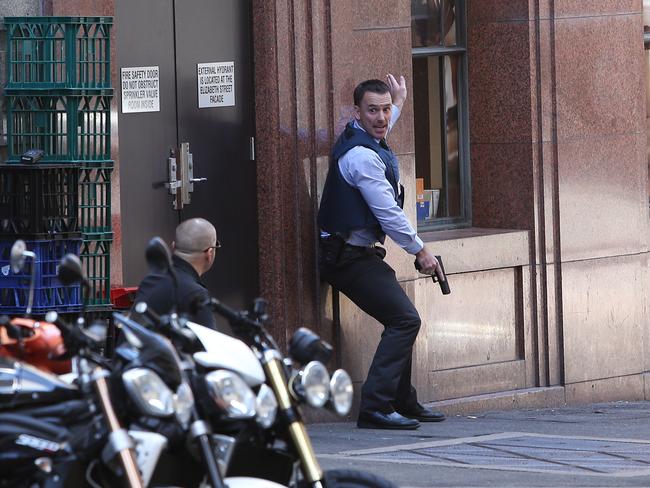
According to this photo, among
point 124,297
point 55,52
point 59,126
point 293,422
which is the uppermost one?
point 55,52

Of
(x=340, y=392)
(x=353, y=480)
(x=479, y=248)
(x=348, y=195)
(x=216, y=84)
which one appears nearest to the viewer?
(x=340, y=392)

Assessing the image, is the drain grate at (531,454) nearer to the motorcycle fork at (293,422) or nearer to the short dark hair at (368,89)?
the short dark hair at (368,89)

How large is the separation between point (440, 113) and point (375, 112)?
6.11 ft

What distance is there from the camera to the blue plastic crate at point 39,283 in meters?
7.22

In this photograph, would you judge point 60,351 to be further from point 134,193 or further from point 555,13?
point 555,13

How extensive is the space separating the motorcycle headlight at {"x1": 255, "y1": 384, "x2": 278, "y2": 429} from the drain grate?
3.47 meters

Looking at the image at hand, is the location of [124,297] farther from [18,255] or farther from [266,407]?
[266,407]

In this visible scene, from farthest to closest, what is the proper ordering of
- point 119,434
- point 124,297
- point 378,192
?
point 378,192 → point 124,297 → point 119,434

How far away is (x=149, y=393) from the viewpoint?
416cm

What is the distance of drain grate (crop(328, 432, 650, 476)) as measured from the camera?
7.82 meters

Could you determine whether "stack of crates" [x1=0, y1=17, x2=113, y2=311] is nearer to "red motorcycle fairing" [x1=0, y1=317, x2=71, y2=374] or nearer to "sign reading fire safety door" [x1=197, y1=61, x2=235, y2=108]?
"sign reading fire safety door" [x1=197, y1=61, x2=235, y2=108]

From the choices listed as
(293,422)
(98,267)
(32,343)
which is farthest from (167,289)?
(293,422)

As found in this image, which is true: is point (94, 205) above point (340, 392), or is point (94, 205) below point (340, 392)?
above

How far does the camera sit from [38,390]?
4.37m
